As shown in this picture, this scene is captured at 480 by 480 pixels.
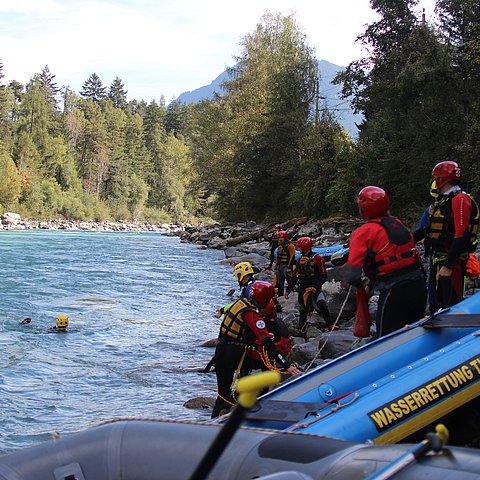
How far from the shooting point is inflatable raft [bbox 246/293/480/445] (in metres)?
3.61

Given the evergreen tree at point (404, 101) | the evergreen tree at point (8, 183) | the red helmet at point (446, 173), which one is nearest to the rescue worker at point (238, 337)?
the red helmet at point (446, 173)

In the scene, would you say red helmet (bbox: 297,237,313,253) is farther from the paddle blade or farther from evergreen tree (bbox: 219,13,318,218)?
evergreen tree (bbox: 219,13,318,218)

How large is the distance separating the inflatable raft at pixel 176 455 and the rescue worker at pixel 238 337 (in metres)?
3.07

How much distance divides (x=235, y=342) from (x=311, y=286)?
14.4 ft

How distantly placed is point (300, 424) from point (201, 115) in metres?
42.2

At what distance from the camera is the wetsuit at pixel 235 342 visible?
19.1 feet

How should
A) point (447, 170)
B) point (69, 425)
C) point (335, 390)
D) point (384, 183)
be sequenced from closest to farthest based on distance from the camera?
point (335, 390)
point (447, 170)
point (69, 425)
point (384, 183)

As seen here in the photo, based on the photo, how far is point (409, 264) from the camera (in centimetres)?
471

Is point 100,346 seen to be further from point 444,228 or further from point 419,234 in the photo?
point 444,228

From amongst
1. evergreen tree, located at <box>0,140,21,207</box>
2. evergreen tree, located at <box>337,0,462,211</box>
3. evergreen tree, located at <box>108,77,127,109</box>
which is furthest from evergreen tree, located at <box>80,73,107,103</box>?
evergreen tree, located at <box>337,0,462,211</box>

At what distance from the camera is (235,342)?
593cm

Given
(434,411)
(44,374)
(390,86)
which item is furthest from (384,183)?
(434,411)

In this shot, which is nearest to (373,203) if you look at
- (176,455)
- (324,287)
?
(176,455)

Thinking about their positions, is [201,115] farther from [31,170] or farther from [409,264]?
[409,264]
